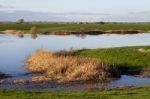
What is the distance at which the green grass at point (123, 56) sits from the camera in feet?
119

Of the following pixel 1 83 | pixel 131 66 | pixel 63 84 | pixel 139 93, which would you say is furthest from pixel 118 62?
pixel 139 93

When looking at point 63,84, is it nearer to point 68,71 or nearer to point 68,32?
point 68,71

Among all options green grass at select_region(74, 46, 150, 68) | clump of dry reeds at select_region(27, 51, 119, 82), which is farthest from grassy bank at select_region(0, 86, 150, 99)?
green grass at select_region(74, 46, 150, 68)

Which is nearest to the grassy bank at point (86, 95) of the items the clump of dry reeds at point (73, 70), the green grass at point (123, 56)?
the clump of dry reeds at point (73, 70)

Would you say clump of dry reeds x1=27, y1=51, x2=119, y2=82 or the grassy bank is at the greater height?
the grassy bank

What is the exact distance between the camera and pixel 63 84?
28.5 m

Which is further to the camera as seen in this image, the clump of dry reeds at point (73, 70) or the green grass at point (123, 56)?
the green grass at point (123, 56)

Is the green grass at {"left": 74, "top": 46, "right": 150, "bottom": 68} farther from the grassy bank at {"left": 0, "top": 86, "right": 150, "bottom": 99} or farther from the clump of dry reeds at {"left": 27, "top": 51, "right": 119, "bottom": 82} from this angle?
the grassy bank at {"left": 0, "top": 86, "right": 150, "bottom": 99}

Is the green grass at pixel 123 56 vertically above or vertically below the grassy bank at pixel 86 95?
below

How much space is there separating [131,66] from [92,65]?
254 inches

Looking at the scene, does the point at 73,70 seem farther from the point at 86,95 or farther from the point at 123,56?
the point at 86,95

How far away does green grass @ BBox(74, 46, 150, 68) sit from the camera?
36250 millimetres

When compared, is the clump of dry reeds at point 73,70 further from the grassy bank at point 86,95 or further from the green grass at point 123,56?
the grassy bank at point 86,95

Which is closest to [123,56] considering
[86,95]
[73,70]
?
[73,70]
